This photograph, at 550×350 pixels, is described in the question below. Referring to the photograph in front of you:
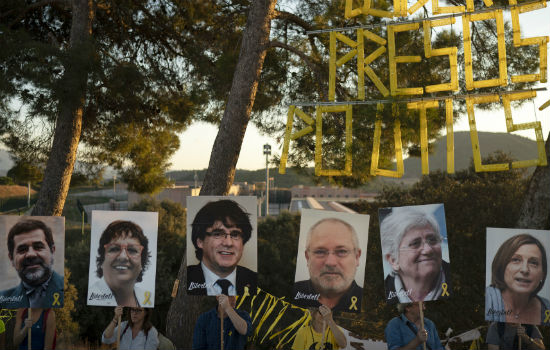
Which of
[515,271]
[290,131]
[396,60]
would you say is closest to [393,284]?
[515,271]

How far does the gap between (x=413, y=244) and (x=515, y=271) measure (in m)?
0.78

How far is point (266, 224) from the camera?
20734 mm

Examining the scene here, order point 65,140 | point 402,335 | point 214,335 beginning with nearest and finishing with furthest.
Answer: point 402,335 → point 214,335 → point 65,140

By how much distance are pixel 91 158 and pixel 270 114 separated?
3286 millimetres

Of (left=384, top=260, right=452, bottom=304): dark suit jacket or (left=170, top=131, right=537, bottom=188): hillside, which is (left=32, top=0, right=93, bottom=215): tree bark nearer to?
(left=384, top=260, right=452, bottom=304): dark suit jacket

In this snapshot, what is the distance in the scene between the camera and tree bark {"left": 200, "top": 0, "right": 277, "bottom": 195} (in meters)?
6.59

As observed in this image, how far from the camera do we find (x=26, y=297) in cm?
433

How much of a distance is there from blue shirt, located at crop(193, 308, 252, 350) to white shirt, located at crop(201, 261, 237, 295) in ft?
0.58

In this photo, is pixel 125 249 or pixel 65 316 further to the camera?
pixel 65 316

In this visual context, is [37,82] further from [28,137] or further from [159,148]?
[159,148]

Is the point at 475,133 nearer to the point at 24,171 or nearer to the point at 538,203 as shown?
the point at 538,203

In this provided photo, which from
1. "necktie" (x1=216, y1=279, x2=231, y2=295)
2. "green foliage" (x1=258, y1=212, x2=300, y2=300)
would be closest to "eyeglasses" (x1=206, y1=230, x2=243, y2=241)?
"necktie" (x1=216, y1=279, x2=231, y2=295)

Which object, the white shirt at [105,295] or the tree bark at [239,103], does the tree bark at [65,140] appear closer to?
the tree bark at [239,103]

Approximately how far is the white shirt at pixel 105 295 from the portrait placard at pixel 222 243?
0.33 metres
